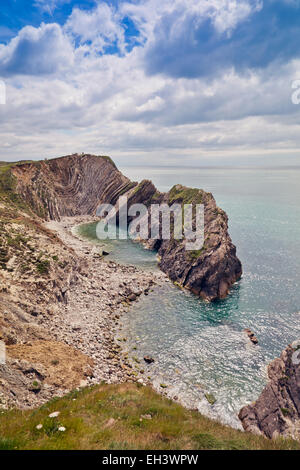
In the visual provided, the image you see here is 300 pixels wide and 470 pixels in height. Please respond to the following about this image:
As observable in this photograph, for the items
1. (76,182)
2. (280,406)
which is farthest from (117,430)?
(76,182)

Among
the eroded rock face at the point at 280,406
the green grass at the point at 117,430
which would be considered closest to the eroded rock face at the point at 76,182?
the green grass at the point at 117,430

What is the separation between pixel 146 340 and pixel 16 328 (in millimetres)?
19072

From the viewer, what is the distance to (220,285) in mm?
56750

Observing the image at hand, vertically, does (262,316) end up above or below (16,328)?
below

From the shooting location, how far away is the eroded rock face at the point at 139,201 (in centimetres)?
5894

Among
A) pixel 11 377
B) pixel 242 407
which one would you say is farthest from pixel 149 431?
pixel 242 407

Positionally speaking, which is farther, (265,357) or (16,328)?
(265,357)

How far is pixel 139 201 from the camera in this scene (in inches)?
4739

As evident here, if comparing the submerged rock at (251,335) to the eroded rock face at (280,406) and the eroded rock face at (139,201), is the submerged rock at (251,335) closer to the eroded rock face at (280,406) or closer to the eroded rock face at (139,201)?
the eroded rock face at (280,406)

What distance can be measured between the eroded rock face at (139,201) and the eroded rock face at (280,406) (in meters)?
27.0

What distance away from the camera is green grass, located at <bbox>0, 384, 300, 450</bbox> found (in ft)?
42.8

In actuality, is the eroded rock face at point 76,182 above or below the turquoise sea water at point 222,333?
above

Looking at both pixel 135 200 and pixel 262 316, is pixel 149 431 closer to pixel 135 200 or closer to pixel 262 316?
pixel 262 316

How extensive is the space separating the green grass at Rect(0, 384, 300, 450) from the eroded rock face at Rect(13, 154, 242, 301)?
38.4 metres
